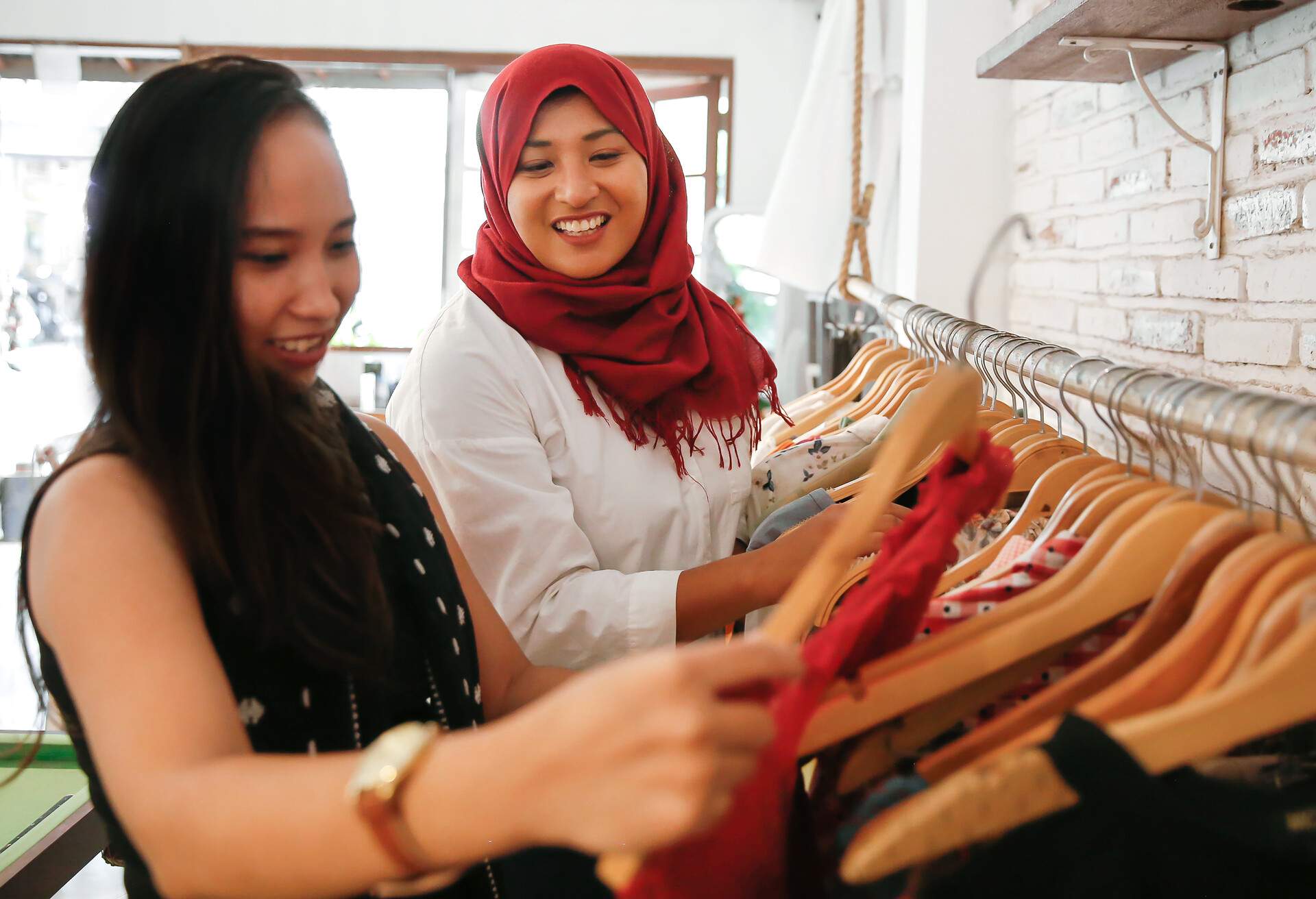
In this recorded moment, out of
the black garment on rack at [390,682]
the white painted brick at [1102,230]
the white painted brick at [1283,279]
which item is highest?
the white painted brick at [1102,230]

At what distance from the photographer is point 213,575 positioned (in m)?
0.73

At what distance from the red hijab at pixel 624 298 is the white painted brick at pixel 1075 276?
825mm

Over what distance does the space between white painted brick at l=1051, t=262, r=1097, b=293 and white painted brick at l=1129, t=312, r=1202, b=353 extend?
0.20 m

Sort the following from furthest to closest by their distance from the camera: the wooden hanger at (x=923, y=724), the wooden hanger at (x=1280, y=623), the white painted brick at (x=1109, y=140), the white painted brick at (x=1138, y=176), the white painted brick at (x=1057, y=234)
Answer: the white painted brick at (x=1057, y=234) < the white painted brick at (x=1109, y=140) < the white painted brick at (x=1138, y=176) < the wooden hanger at (x=923, y=724) < the wooden hanger at (x=1280, y=623)

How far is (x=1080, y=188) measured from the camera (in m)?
2.05

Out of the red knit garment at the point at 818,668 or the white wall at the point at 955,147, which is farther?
the white wall at the point at 955,147

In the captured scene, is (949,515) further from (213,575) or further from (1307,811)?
→ (213,575)

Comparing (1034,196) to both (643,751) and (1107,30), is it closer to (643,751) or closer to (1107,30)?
(1107,30)

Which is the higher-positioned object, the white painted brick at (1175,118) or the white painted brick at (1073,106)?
the white painted brick at (1073,106)

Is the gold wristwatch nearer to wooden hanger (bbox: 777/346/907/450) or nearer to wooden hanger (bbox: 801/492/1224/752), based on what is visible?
wooden hanger (bbox: 801/492/1224/752)

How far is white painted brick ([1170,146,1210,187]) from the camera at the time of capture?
157 centimetres

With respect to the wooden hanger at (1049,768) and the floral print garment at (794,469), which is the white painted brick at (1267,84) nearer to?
the floral print garment at (794,469)

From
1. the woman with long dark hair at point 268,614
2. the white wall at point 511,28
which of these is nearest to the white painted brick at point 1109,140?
the woman with long dark hair at point 268,614

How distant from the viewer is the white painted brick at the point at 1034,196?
2.22m
